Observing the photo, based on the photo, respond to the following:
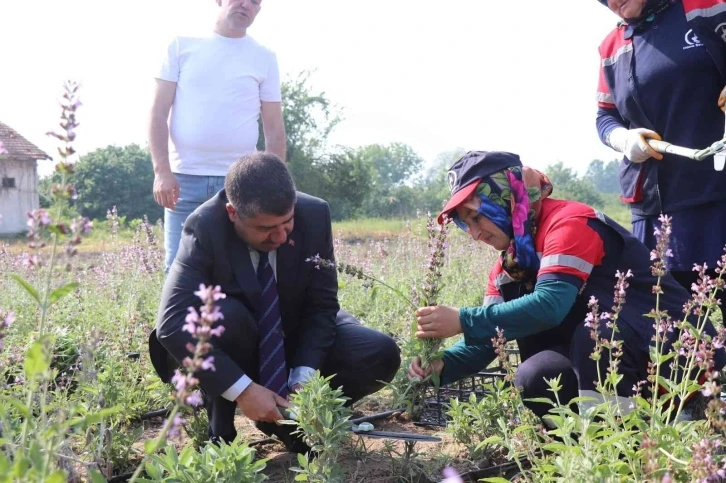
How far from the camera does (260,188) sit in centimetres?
289

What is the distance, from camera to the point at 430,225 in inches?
120

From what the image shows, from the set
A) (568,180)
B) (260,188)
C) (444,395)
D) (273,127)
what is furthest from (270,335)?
(568,180)

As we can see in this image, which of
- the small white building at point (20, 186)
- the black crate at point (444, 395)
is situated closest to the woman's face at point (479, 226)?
the black crate at point (444, 395)

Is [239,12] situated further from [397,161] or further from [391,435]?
[397,161]

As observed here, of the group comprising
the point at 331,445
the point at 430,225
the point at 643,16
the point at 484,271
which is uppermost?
the point at 643,16

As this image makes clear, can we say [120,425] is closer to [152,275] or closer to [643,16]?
[152,275]

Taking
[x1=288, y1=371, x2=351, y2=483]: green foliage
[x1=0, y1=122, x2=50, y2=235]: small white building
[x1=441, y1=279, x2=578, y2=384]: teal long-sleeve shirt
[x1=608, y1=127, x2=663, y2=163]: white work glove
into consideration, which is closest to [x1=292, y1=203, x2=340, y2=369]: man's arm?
[x1=441, y1=279, x2=578, y2=384]: teal long-sleeve shirt

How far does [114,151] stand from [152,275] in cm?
4184

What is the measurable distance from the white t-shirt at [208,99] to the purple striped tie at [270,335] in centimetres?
123

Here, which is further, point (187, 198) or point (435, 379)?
point (187, 198)

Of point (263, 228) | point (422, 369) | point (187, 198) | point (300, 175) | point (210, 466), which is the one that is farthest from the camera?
point (300, 175)

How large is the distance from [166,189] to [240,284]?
1279mm

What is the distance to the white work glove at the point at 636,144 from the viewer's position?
317 cm

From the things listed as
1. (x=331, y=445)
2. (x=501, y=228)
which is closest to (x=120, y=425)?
(x=331, y=445)
